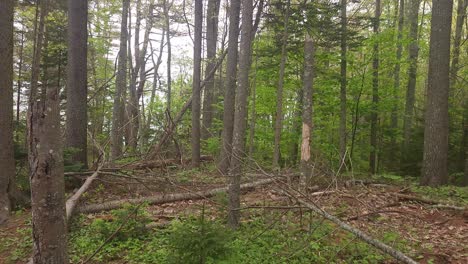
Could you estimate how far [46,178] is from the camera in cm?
287

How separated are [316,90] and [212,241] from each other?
10.1 meters

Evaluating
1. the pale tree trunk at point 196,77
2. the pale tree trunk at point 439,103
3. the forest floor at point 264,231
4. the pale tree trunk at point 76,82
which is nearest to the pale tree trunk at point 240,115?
the forest floor at point 264,231

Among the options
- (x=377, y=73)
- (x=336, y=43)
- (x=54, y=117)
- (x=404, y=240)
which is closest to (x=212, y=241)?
(x=54, y=117)

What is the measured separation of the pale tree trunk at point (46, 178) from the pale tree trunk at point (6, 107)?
4.15m

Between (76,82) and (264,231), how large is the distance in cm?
660

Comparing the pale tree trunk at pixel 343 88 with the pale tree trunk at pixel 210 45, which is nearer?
the pale tree trunk at pixel 343 88

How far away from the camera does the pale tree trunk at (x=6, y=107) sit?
628 cm

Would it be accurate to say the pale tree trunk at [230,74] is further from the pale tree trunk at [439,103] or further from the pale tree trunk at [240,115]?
the pale tree trunk at [439,103]

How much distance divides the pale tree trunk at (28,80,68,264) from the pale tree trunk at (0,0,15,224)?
13.6 ft

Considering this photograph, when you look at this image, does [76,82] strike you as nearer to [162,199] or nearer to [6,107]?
[6,107]

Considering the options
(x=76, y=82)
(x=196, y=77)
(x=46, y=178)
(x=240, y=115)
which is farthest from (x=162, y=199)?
(x=196, y=77)

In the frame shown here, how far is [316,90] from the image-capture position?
13.2 m

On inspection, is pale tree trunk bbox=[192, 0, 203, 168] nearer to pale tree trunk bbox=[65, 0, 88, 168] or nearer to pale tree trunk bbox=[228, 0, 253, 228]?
pale tree trunk bbox=[65, 0, 88, 168]

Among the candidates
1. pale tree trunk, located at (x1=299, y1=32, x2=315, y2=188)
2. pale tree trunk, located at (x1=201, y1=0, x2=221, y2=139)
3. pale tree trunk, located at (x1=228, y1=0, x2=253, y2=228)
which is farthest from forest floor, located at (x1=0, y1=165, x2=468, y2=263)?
pale tree trunk, located at (x1=201, y1=0, x2=221, y2=139)
